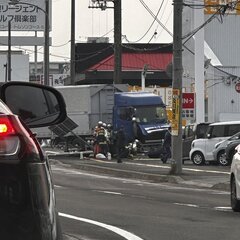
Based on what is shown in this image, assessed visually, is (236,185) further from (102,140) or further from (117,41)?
(117,41)

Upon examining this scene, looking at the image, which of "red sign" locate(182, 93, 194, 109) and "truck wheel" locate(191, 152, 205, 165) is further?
"truck wheel" locate(191, 152, 205, 165)

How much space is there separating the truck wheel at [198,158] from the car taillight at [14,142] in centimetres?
2689

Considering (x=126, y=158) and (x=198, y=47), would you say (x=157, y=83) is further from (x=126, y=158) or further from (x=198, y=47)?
(x=126, y=158)

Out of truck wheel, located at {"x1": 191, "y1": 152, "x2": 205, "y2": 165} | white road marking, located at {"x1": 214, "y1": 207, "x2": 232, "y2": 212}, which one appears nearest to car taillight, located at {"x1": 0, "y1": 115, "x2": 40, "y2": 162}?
white road marking, located at {"x1": 214, "y1": 207, "x2": 232, "y2": 212}

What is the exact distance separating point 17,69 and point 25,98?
86.7m

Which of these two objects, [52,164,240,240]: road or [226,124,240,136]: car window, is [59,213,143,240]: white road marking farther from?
[226,124,240,136]: car window

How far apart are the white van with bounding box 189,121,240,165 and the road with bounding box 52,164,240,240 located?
1102 centimetres

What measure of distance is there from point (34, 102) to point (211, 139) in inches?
1012

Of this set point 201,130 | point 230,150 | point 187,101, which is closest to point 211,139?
point 201,130

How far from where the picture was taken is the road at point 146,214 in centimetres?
909

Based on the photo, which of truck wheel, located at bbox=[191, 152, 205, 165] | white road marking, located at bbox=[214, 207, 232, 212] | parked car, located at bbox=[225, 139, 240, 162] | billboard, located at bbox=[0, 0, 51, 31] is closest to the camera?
white road marking, located at bbox=[214, 207, 232, 212]

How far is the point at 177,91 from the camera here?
2144 cm

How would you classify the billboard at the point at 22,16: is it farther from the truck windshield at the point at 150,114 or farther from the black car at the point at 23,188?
the black car at the point at 23,188

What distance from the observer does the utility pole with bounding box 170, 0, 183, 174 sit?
21.2 m
